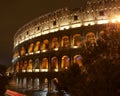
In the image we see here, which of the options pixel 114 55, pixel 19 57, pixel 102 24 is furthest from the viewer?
pixel 19 57

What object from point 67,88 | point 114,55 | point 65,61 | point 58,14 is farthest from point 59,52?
point 114,55

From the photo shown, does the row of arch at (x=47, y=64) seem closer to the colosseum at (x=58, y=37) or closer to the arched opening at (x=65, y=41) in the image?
the colosseum at (x=58, y=37)

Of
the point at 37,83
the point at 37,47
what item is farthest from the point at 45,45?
the point at 37,83

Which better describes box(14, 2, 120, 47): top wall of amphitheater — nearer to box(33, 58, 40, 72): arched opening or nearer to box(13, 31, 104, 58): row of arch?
box(13, 31, 104, 58): row of arch

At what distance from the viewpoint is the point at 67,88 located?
50.6 ft

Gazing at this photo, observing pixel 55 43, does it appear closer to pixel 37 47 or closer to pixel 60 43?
pixel 60 43

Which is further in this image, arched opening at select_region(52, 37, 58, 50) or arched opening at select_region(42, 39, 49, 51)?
arched opening at select_region(42, 39, 49, 51)

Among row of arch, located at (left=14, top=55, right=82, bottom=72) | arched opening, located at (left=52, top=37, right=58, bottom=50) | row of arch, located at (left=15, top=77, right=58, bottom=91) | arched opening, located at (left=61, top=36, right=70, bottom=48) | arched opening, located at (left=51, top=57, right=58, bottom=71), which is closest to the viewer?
row of arch, located at (left=14, top=55, right=82, bottom=72)

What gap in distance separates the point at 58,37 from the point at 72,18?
3463 millimetres

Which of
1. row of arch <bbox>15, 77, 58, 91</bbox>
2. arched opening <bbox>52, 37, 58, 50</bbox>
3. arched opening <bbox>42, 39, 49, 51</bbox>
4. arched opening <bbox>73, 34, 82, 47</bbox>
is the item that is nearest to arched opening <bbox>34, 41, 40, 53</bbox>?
arched opening <bbox>42, 39, 49, 51</bbox>

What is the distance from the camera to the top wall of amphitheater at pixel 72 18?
117 ft

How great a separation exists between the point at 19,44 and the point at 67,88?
34.8 metres

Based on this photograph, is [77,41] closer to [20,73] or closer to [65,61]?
[65,61]

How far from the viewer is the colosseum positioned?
35688 mm
